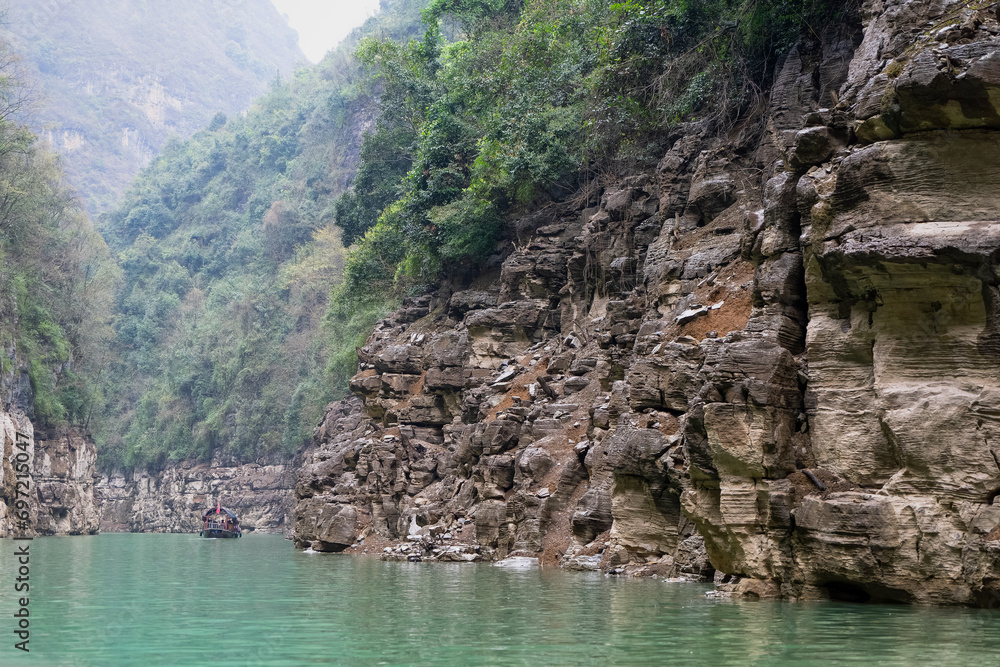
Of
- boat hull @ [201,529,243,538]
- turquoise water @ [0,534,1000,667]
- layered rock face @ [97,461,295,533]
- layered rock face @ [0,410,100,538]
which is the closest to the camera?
turquoise water @ [0,534,1000,667]

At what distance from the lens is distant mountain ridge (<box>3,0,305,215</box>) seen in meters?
135

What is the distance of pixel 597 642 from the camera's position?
Result: 873 cm

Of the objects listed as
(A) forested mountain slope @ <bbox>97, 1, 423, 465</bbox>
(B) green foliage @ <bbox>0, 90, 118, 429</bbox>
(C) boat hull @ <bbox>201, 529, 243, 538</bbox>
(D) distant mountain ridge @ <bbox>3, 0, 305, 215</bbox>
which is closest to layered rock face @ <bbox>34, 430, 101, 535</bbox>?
(B) green foliage @ <bbox>0, 90, 118, 429</bbox>

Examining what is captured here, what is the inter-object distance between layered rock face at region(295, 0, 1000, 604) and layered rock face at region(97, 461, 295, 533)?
144ft

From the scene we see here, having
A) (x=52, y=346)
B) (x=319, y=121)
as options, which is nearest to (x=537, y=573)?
(x=52, y=346)

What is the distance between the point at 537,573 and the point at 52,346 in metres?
44.7

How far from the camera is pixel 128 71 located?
15462cm

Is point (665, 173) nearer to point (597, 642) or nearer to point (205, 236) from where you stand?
point (597, 642)

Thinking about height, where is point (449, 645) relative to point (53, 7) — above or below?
below

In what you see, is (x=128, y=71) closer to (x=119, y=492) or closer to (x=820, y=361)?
(x=119, y=492)

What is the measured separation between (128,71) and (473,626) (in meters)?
162

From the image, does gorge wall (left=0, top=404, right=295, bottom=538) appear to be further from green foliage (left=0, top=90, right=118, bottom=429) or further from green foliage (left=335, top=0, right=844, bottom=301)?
green foliage (left=335, top=0, right=844, bottom=301)

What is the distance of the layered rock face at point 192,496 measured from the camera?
63.9 metres

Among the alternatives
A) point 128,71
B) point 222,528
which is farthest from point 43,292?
point 128,71
